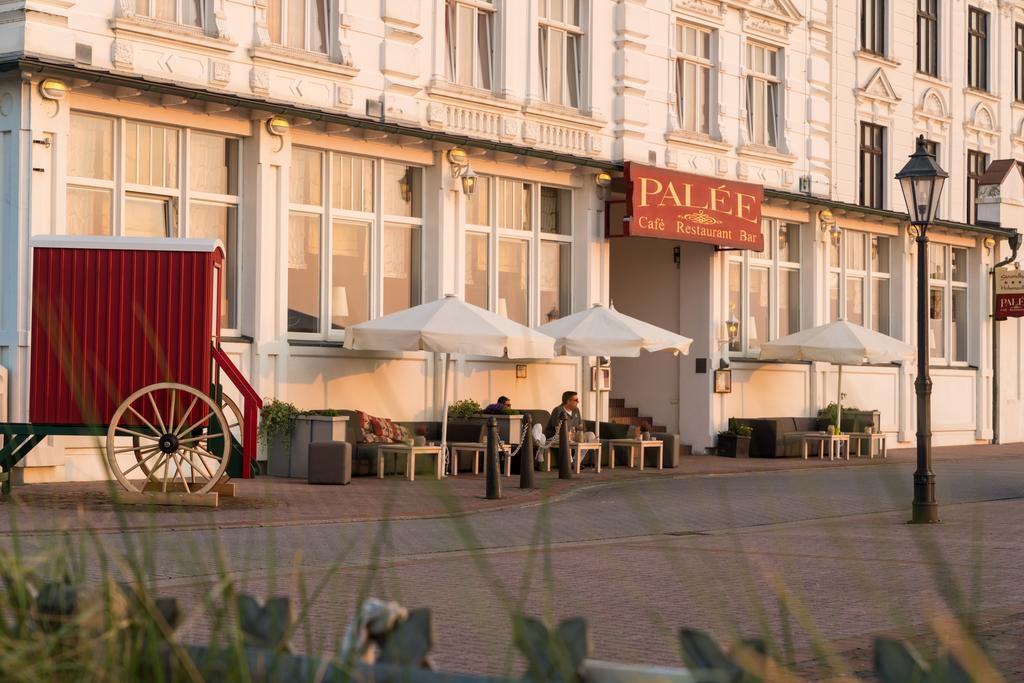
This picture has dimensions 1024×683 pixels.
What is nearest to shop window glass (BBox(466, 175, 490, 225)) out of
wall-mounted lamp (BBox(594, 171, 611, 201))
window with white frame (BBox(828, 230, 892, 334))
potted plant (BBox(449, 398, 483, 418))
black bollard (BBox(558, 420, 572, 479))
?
wall-mounted lamp (BBox(594, 171, 611, 201))

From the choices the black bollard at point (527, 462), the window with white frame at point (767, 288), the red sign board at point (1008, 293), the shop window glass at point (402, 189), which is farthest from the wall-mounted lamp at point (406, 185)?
the red sign board at point (1008, 293)

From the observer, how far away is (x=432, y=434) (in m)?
22.4

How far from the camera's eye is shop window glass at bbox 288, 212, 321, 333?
21219 mm

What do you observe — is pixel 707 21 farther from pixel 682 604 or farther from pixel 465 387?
pixel 682 604

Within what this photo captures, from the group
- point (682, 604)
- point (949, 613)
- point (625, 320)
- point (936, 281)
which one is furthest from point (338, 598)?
point (936, 281)

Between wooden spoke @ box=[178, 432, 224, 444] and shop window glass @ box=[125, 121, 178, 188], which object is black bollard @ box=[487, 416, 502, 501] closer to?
wooden spoke @ box=[178, 432, 224, 444]

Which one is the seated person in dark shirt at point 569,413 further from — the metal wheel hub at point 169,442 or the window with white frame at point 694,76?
the metal wheel hub at point 169,442

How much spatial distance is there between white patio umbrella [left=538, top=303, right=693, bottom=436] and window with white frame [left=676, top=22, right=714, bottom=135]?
236 inches

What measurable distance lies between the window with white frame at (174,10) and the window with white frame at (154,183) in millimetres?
1347

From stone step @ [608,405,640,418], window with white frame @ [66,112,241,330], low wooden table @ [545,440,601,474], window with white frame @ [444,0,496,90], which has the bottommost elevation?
low wooden table @ [545,440,601,474]

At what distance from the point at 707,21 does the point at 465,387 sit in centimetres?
920

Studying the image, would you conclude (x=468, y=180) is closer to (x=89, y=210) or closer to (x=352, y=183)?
(x=352, y=183)

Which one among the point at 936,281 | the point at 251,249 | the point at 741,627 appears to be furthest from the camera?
the point at 936,281

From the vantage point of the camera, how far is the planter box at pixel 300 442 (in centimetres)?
2000
